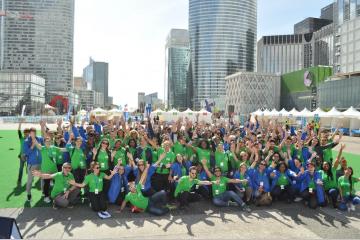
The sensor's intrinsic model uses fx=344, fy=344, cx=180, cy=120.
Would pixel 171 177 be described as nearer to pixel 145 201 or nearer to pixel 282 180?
pixel 145 201

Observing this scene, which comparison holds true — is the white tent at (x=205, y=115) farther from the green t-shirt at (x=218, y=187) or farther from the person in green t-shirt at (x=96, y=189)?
the person in green t-shirt at (x=96, y=189)

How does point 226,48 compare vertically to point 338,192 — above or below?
above

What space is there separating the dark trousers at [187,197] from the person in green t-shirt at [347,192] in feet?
12.0

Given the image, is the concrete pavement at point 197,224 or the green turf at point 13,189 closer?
the concrete pavement at point 197,224

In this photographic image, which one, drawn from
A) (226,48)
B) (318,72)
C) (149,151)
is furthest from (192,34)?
(149,151)

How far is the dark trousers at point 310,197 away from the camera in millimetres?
8609

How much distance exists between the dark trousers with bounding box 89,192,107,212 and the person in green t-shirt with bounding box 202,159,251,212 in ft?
8.99

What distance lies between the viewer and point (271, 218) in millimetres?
7844

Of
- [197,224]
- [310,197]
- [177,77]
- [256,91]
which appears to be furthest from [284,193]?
[177,77]

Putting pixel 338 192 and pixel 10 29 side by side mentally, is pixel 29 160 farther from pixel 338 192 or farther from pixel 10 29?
pixel 10 29

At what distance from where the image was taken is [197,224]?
7.34m

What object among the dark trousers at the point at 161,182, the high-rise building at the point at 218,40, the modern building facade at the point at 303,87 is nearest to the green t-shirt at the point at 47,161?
the dark trousers at the point at 161,182

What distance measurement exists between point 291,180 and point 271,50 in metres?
200

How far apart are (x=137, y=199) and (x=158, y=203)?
52 cm
